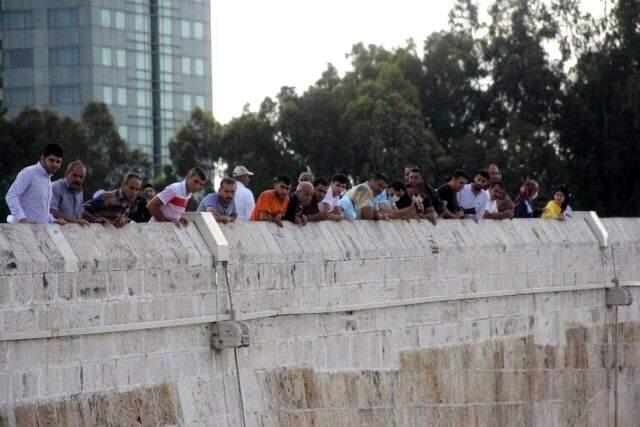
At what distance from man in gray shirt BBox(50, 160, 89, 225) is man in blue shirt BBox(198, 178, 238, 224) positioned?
1314 mm

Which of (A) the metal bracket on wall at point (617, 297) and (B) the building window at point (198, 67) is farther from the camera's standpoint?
(B) the building window at point (198, 67)

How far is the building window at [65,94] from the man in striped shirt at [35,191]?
84.5 meters

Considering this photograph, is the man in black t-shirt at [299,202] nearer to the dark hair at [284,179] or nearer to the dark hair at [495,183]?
the dark hair at [284,179]

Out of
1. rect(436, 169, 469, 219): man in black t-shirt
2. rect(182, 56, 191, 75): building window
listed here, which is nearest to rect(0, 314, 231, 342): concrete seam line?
rect(436, 169, 469, 219): man in black t-shirt

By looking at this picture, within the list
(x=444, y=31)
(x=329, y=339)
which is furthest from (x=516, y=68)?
(x=329, y=339)

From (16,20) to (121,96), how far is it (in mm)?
7820

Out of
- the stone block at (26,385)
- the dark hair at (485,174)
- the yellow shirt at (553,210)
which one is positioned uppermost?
the dark hair at (485,174)

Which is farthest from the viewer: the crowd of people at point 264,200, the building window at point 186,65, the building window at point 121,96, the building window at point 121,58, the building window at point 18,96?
the building window at point 186,65

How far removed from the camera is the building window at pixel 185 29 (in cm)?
10275

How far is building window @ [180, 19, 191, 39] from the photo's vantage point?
103 meters

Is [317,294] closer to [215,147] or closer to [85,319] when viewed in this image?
[85,319]

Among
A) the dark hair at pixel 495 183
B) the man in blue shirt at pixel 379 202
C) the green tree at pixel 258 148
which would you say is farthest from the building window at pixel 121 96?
the man in blue shirt at pixel 379 202

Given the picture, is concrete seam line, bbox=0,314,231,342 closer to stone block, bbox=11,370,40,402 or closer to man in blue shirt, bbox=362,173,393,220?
stone block, bbox=11,370,40,402

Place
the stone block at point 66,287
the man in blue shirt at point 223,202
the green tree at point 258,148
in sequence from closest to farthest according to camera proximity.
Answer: the stone block at point 66,287 < the man in blue shirt at point 223,202 < the green tree at point 258,148
